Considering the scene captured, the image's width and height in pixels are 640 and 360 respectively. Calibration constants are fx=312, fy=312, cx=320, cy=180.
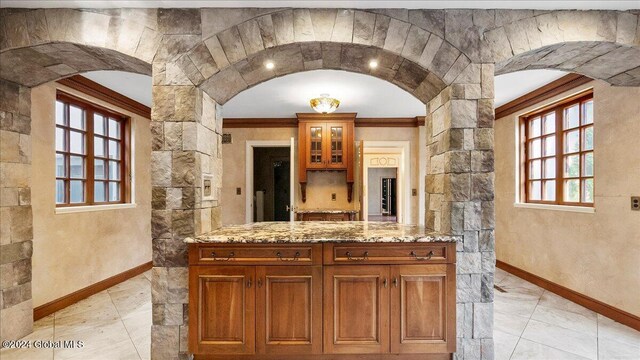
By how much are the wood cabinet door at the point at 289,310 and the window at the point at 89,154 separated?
8.46 ft

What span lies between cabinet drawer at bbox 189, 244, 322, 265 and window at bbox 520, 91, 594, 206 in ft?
9.86

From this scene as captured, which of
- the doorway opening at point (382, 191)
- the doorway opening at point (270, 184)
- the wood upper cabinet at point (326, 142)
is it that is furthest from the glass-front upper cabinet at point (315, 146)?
the doorway opening at point (382, 191)

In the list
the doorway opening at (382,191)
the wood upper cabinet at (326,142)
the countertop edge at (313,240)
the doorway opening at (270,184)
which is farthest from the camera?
the doorway opening at (382,191)

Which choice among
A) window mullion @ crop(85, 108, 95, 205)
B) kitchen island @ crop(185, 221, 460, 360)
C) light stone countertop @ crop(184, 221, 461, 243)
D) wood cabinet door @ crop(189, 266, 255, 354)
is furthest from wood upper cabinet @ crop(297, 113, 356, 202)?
wood cabinet door @ crop(189, 266, 255, 354)

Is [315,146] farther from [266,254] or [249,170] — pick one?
[266,254]

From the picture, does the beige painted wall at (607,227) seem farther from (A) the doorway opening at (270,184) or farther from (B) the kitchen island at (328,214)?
(A) the doorway opening at (270,184)

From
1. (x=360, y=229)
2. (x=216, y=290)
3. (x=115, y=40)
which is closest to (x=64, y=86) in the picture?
(x=115, y=40)

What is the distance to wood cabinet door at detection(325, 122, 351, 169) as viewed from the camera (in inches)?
193

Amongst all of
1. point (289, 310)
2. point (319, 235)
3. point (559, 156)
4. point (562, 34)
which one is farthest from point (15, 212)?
point (559, 156)

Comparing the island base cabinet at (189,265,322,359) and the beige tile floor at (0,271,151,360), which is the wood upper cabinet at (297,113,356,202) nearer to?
the beige tile floor at (0,271,151,360)

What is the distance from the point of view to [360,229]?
2.42 meters

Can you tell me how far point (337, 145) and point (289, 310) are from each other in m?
3.23

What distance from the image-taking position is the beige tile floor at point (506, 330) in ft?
7.54

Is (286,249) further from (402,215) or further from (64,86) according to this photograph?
(402,215)
